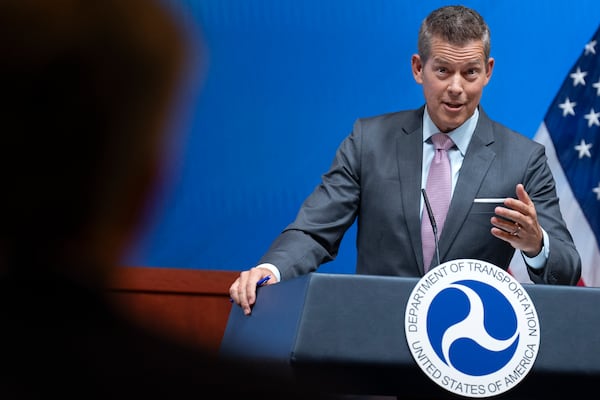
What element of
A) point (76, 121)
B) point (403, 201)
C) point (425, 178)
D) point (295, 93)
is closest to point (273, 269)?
point (403, 201)

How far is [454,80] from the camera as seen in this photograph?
2.47 meters

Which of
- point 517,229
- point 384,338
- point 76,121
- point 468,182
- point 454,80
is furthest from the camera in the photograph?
point 454,80

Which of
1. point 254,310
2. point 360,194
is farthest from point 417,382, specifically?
point 360,194

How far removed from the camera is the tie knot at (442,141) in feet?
8.15

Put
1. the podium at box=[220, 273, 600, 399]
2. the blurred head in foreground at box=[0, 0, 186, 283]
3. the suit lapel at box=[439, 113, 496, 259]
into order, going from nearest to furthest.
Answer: the blurred head in foreground at box=[0, 0, 186, 283] → the podium at box=[220, 273, 600, 399] → the suit lapel at box=[439, 113, 496, 259]

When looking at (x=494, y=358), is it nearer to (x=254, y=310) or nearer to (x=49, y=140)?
(x=254, y=310)

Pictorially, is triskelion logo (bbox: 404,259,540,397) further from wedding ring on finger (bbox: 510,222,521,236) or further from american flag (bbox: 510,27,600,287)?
american flag (bbox: 510,27,600,287)

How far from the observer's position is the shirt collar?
2498 millimetres

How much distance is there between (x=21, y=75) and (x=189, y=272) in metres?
3.19

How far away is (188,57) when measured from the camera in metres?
0.51

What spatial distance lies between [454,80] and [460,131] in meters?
0.15

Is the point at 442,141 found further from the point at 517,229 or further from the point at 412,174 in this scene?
the point at 517,229

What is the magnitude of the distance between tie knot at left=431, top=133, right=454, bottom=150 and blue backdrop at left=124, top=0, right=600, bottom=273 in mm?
1338

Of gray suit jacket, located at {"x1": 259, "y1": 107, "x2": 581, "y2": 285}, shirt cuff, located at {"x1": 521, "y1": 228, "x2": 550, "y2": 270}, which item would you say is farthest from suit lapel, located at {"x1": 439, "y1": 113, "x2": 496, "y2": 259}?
shirt cuff, located at {"x1": 521, "y1": 228, "x2": 550, "y2": 270}
